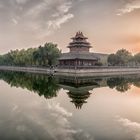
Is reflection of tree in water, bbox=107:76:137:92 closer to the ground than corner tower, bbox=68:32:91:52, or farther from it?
closer to the ground

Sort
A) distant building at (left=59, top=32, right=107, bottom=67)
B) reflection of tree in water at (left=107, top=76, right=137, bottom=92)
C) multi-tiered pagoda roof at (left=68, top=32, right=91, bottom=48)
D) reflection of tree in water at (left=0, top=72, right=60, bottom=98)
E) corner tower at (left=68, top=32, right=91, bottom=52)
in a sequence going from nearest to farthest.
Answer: reflection of tree in water at (left=0, top=72, right=60, bottom=98)
reflection of tree in water at (left=107, top=76, right=137, bottom=92)
distant building at (left=59, top=32, right=107, bottom=67)
corner tower at (left=68, top=32, right=91, bottom=52)
multi-tiered pagoda roof at (left=68, top=32, right=91, bottom=48)

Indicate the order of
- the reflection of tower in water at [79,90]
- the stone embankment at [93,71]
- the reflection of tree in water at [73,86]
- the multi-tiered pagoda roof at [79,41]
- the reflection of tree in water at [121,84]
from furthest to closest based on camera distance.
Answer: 1. the multi-tiered pagoda roof at [79,41]
2. the stone embankment at [93,71]
3. the reflection of tree in water at [121,84]
4. the reflection of tree in water at [73,86]
5. the reflection of tower in water at [79,90]

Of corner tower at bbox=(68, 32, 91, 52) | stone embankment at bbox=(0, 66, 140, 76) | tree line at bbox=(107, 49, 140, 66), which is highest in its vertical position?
corner tower at bbox=(68, 32, 91, 52)

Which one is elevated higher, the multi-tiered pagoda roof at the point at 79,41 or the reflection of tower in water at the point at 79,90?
the multi-tiered pagoda roof at the point at 79,41

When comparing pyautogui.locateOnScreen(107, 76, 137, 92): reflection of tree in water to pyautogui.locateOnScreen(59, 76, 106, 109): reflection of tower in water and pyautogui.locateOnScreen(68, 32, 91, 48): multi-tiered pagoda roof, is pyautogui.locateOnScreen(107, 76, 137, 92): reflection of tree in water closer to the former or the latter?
pyautogui.locateOnScreen(59, 76, 106, 109): reflection of tower in water

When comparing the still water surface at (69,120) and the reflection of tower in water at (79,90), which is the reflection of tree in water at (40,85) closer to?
the reflection of tower in water at (79,90)

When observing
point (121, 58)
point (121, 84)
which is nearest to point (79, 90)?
point (121, 84)

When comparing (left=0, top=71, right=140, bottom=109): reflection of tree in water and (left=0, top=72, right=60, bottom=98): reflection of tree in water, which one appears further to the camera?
(left=0, top=72, right=60, bottom=98): reflection of tree in water

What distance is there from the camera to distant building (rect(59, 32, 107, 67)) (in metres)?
58.5

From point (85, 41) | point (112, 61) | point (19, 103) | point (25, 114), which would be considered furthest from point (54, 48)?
point (25, 114)

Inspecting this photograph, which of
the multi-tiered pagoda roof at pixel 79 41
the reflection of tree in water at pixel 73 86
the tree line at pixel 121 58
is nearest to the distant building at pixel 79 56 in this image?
the multi-tiered pagoda roof at pixel 79 41

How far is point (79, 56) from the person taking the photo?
5897cm

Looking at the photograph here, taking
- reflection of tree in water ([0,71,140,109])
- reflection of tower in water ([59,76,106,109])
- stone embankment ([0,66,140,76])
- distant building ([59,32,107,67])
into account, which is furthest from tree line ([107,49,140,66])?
reflection of tower in water ([59,76,106,109])

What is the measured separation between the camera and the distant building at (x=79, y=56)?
58.5 metres
